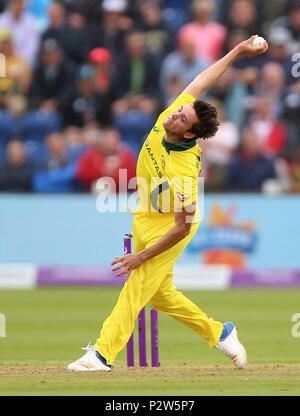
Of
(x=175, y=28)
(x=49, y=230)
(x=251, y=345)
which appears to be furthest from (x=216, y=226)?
(x=251, y=345)

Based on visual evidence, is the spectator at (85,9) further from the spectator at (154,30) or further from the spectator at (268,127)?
the spectator at (268,127)

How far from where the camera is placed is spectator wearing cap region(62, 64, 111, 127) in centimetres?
1422

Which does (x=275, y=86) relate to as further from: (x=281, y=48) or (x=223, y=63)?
(x=223, y=63)

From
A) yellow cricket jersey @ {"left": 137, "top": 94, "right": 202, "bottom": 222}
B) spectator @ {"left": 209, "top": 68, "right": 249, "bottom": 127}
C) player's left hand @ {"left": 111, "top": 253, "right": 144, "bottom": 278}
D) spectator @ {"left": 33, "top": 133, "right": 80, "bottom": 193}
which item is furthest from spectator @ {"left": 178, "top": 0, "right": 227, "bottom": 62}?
player's left hand @ {"left": 111, "top": 253, "right": 144, "bottom": 278}

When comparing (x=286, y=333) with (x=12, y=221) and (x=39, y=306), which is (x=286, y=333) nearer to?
(x=39, y=306)

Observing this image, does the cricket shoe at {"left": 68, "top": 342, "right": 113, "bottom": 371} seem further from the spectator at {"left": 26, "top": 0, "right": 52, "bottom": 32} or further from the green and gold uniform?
the spectator at {"left": 26, "top": 0, "right": 52, "bottom": 32}

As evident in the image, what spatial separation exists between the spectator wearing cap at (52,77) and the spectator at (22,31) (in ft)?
0.88

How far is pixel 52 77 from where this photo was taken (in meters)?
14.6

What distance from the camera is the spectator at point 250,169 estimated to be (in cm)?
1352

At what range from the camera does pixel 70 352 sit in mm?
8281

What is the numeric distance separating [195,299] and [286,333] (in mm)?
2672

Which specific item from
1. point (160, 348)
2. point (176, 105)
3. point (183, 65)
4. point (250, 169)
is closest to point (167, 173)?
point (176, 105)

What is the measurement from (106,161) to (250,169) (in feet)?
6.25

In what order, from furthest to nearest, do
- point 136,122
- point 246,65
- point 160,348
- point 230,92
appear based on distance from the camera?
point 246,65 → point 230,92 → point 136,122 → point 160,348
